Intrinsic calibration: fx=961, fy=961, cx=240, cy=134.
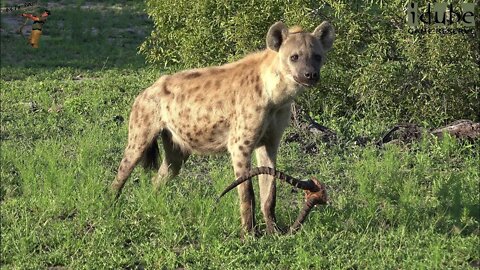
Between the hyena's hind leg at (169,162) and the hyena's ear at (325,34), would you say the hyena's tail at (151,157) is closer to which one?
the hyena's hind leg at (169,162)

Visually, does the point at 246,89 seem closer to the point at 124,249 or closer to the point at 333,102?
the point at 124,249

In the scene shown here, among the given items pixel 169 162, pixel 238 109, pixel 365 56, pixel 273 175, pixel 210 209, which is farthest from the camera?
pixel 365 56

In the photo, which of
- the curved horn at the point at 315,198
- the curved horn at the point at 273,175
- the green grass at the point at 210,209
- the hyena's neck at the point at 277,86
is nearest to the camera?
the green grass at the point at 210,209

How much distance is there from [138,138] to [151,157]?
18 centimetres

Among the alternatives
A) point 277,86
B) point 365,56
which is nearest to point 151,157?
point 277,86

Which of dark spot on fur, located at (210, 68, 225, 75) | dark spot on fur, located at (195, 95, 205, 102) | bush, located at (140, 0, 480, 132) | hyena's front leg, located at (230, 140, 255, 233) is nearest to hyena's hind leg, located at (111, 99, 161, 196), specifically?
dark spot on fur, located at (195, 95, 205, 102)

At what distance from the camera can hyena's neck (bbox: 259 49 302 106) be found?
194 inches

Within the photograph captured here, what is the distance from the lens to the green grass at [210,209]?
455cm

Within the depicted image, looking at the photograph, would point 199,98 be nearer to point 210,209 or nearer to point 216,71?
point 216,71

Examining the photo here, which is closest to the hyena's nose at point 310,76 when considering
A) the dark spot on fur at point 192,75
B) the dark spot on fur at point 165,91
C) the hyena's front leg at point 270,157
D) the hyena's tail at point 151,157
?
the hyena's front leg at point 270,157

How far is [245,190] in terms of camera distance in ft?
16.3

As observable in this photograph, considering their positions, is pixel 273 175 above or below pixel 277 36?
below

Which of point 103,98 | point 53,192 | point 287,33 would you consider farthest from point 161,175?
point 103,98

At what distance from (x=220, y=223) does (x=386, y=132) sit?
2430mm
